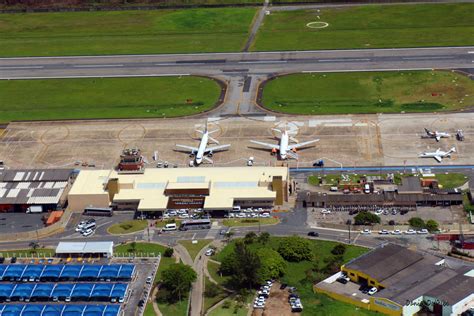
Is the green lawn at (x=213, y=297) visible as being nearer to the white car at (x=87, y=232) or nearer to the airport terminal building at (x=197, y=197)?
the airport terminal building at (x=197, y=197)

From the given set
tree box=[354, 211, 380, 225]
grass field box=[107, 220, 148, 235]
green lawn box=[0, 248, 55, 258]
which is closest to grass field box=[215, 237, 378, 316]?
tree box=[354, 211, 380, 225]

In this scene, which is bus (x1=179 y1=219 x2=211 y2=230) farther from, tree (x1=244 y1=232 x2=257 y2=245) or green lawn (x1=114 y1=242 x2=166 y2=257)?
tree (x1=244 y1=232 x2=257 y2=245)

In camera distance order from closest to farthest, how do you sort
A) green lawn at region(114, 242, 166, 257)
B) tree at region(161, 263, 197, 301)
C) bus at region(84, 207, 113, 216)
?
1. tree at region(161, 263, 197, 301)
2. green lawn at region(114, 242, 166, 257)
3. bus at region(84, 207, 113, 216)

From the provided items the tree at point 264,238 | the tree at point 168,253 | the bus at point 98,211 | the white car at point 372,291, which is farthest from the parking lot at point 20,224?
the white car at point 372,291

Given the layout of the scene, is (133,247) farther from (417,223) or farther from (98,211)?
(417,223)

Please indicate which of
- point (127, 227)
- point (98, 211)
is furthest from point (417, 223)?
point (98, 211)

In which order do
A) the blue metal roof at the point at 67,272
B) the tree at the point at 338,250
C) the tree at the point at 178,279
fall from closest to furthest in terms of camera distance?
the tree at the point at 178,279, the blue metal roof at the point at 67,272, the tree at the point at 338,250

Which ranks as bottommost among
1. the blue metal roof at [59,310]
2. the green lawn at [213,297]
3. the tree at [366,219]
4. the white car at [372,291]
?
the blue metal roof at [59,310]
